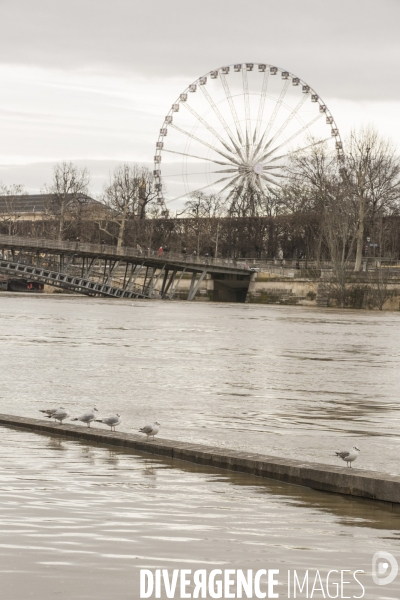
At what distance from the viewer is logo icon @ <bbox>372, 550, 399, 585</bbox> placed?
5.85 meters

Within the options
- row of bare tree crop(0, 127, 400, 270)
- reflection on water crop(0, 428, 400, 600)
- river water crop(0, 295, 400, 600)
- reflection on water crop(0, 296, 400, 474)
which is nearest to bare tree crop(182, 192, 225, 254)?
row of bare tree crop(0, 127, 400, 270)

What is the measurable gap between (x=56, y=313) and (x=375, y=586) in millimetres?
42203

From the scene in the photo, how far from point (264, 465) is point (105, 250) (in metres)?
71.3

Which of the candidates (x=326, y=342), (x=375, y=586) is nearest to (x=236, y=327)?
(x=326, y=342)

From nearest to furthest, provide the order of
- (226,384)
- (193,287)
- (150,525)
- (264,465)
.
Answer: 1. (150,525)
2. (264,465)
3. (226,384)
4. (193,287)

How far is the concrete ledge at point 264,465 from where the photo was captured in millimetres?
8078

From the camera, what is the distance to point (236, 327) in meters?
41.0

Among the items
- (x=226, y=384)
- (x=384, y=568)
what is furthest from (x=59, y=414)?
(x=226, y=384)

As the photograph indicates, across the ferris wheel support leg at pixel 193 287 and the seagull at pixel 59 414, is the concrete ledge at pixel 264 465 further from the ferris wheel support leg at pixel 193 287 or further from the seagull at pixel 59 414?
the ferris wheel support leg at pixel 193 287

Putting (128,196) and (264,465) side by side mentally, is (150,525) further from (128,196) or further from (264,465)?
(128,196)

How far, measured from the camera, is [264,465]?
29.0ft

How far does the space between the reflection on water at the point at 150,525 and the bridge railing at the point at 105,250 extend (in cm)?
6656

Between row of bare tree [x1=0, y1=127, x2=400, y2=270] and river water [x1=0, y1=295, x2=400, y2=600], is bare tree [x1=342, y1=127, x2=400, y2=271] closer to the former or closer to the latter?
row of bare tree [x1=0, y1=127, x2=400, y2=270]

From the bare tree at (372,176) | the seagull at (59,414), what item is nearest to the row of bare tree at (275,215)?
the bare tree at (372,176)
